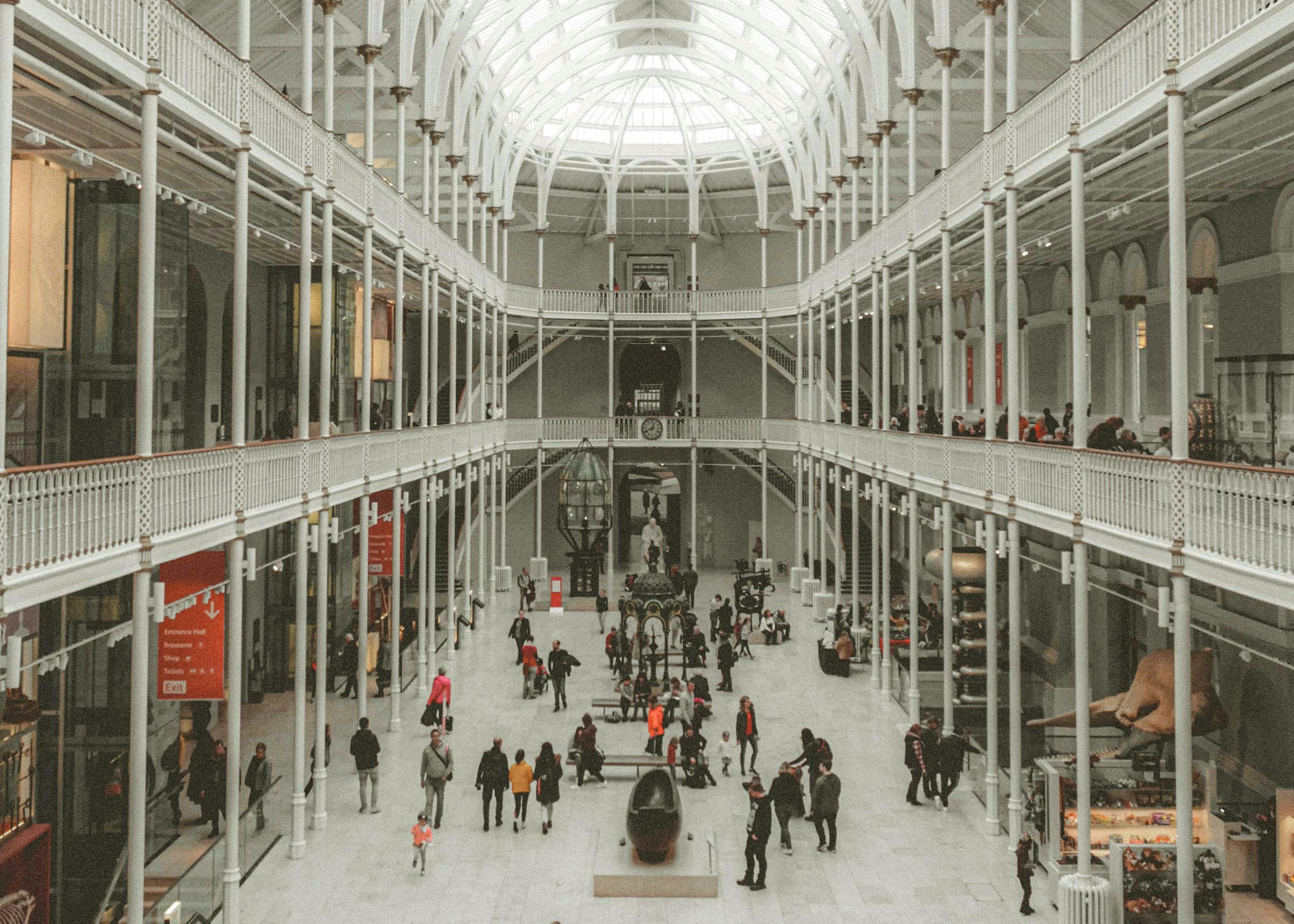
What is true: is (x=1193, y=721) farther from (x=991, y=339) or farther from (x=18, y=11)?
(x=18, y=11)

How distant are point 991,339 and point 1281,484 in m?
7.96

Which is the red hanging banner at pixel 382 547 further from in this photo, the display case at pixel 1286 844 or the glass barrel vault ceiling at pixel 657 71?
the display case at pixel 1286 844

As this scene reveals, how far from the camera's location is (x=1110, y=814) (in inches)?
520

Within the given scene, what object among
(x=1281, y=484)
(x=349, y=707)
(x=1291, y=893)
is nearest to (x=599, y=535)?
(x=349, y=707)

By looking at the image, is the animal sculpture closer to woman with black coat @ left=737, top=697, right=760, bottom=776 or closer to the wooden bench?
woman with black coat @ left=737, top=697, right=760, bottom=776

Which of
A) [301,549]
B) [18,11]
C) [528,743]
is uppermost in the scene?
[18,11]

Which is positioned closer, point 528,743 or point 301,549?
point 301,549

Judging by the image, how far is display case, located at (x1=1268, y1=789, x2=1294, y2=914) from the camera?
1250 centimetres

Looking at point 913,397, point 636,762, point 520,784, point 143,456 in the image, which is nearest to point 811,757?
point 636,762

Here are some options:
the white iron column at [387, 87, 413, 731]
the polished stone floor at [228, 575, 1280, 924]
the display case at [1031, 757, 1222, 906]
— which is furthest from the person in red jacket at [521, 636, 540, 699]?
the display case at [1031, 757, 1222, 906]

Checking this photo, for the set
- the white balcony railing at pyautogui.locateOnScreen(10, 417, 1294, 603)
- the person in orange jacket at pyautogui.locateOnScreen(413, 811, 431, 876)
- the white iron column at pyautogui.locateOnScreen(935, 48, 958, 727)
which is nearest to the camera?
the white balcony railing at pyautogui.locateOnScreen(10, 417, 1294, 603)

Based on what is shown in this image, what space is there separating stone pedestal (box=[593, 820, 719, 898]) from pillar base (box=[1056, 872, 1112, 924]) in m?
4.16

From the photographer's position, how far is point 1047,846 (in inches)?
555

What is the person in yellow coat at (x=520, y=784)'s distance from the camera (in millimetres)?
15711
